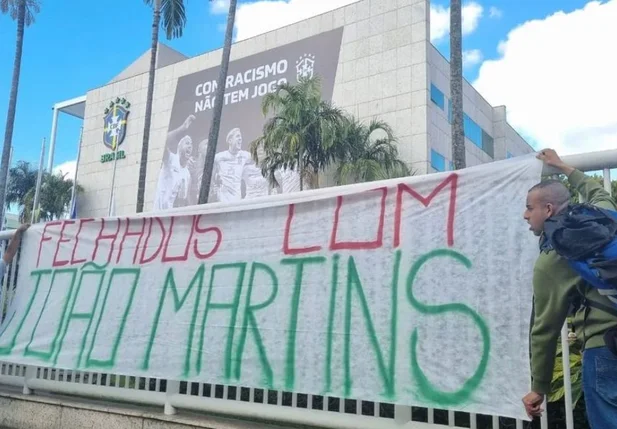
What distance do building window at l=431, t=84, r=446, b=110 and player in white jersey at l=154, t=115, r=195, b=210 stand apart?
15244mm

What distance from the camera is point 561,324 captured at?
2215mm

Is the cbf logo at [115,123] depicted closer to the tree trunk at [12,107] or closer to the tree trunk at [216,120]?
the tree trunk at [12,107]

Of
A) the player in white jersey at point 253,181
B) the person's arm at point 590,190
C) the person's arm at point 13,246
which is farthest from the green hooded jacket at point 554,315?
the player in white jersey at point 253,181

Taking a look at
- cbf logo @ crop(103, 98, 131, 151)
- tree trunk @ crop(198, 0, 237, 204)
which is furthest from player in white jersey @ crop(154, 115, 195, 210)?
tree trunk @ crop(198, 0, 237, 204)

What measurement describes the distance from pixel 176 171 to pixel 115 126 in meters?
8.62

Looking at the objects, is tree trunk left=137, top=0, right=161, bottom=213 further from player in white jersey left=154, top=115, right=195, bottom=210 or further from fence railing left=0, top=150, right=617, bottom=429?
fence railing left=0, top=150, right=617, bottom=429

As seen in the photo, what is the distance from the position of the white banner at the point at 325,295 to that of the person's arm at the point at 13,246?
83 cm

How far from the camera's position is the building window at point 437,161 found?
27.4 m

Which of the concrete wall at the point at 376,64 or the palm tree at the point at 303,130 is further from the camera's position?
the concrete wall at the point at 376,64

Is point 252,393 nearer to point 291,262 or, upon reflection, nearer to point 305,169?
point 291,262

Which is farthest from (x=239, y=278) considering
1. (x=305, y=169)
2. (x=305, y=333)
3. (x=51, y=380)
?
(x=305, y=169)

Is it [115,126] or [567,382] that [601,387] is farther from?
[115,126]

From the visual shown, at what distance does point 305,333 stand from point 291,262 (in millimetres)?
478

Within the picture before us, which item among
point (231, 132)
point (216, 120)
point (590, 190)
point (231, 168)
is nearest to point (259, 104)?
point (231, 132)
